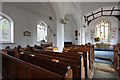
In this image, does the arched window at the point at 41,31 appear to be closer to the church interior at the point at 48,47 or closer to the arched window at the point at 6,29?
the church interior at the point at 48,47

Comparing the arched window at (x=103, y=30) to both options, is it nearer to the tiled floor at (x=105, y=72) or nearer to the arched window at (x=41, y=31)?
the arched window at (x=41, y=31)

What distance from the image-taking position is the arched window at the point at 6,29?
6.64 m

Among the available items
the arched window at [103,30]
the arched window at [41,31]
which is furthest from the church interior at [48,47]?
the arched window at [103,30]

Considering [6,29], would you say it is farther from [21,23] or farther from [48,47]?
[48,47]

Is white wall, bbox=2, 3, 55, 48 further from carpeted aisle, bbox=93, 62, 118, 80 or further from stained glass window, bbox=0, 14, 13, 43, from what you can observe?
carpeted aisle, bbox=93, 62, 118, 80

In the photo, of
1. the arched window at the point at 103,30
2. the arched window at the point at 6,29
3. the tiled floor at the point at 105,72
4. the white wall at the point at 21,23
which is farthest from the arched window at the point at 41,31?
the arched window at the point at 103,30

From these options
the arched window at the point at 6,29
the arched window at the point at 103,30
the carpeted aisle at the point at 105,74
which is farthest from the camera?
the arched window at the point at 103,30

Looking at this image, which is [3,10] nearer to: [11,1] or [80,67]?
[11,1]

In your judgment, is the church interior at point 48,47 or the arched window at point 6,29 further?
the arched window at point 6,29

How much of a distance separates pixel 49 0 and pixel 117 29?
12089 mm

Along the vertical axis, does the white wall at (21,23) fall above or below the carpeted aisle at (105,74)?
above

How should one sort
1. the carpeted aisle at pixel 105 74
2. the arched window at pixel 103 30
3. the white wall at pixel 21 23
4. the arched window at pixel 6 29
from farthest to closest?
the arched window at pixel 103 30
the white wall at pixel 21 23
the arched window at pixel 6 29
the carpeted aisle at pixel 105 74

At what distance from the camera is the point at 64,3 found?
5777 millimetres

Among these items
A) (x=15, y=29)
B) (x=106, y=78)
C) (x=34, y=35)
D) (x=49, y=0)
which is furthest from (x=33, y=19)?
(x=106, y=78)
